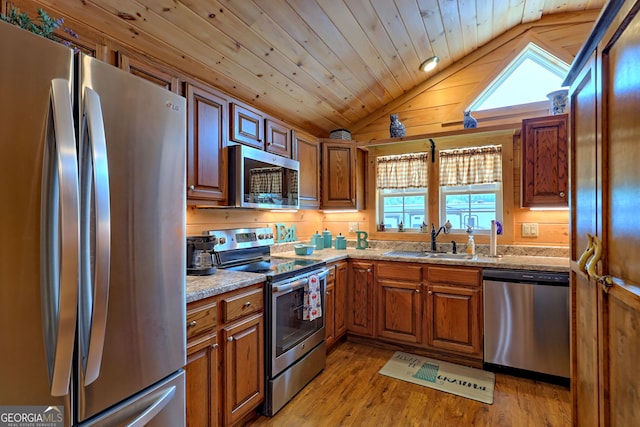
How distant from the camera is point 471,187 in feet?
10.8

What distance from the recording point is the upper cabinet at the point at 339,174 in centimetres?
343

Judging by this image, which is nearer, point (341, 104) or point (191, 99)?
point (191, 99)

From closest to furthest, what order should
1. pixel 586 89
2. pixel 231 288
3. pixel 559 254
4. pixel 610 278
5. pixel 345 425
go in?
pixel 610 278, pixel 586 89, pixel 231 288, pixel 345 425, pixel 559 254

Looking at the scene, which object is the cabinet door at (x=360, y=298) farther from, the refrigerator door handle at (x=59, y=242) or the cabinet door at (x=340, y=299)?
the refrigerator door handle at (x=59, y=242)

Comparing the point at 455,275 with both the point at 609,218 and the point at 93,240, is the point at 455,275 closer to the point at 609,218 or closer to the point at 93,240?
the point at 609,218

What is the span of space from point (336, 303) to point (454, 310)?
3.48 feet

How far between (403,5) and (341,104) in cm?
119

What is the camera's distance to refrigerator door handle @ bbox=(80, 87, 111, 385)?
0.92 metres

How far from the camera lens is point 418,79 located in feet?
11.3

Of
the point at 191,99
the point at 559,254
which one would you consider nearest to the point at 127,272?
the point at 191,99

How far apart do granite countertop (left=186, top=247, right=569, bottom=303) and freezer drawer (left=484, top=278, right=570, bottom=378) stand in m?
0.15

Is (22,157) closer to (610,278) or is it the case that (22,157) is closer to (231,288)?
(231,288)

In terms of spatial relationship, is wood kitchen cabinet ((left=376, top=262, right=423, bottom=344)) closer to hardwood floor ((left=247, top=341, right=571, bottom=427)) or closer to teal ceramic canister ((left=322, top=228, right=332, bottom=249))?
hardwood floor ((left=247, top=341, right=571, bottom=427))

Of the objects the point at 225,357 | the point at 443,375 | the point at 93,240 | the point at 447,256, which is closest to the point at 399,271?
the point at 447,256
